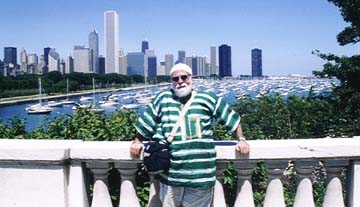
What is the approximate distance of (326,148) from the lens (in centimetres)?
379

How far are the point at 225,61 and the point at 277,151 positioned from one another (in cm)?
10519

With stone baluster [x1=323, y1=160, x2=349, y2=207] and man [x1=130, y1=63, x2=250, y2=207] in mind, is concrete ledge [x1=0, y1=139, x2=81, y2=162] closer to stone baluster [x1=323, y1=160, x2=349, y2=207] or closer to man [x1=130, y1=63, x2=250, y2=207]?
man [x1=130, y1=63, x2=250, y2=207]

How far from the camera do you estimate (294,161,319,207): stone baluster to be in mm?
3885

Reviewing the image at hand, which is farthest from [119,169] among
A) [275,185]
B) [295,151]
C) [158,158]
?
[295,151]

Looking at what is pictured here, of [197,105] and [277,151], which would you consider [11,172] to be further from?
[277,151]

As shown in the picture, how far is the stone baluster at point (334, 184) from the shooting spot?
3.91m

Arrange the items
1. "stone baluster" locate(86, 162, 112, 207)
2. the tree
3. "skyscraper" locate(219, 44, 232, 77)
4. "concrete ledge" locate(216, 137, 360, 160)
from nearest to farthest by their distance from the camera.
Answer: "concrete ledge" locate(216, 137, 360, 160)
"stone baluster" locate(86, 162, 112, 207)
the tree
"skyscraper" locate(219, 44, 232, 77)

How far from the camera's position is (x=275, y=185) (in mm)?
3914

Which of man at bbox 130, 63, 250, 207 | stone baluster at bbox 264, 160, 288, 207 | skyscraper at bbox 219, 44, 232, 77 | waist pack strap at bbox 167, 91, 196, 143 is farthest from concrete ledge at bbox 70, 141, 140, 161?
skyscraper at bbox 219, 44, 232, 77

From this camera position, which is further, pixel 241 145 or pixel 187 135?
pixel 241 145

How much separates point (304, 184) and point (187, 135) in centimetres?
124

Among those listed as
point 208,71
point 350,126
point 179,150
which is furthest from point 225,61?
point 179,150

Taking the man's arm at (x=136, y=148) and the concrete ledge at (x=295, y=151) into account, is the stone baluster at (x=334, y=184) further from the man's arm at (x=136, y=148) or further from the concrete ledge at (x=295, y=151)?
A: the man's arm at (x=136, y=148)

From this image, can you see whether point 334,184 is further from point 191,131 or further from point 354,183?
point 191,131
